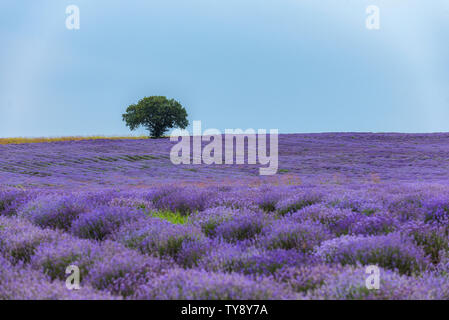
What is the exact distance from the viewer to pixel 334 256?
11.2ft

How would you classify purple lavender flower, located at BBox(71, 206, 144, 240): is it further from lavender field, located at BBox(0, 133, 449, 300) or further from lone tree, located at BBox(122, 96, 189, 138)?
lone tree, located at BBox(122, 96, 189, 138)

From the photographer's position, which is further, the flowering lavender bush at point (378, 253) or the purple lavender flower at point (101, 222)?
the purple lavender flower at point (101, 222)

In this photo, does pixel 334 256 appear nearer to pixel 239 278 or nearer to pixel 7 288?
pixel 239 278

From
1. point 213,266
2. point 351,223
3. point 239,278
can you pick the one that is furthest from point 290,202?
point 239,278

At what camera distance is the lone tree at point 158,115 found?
36.0 metres

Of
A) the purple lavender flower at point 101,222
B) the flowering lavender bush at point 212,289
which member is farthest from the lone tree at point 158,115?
the flowering lavender bush at point 212,289

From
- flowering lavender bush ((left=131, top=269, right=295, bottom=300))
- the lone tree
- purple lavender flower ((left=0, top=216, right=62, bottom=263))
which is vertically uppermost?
the lone tree

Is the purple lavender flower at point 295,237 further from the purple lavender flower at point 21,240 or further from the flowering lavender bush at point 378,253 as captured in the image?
the purple lavender flower at point 21,240

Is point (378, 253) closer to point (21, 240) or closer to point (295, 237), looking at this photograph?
point (295, 237)

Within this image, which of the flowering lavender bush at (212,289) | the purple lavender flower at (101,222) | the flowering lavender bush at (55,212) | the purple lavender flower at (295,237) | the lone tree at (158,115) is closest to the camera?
the flowering lavender bush at (212,289)

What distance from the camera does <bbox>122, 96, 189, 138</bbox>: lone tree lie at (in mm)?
36031

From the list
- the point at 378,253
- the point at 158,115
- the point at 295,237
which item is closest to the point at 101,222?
the point at 295,237

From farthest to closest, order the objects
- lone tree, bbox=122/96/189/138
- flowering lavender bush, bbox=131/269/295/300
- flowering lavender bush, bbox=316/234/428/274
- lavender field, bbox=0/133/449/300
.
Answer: lone tree, bbox=122/96/189/138
flowering lavender bush, bbox=316/234/428/274
lavender field, bbox=0/133/449/300
flowering lavender bush, bbox=131/269/295/300

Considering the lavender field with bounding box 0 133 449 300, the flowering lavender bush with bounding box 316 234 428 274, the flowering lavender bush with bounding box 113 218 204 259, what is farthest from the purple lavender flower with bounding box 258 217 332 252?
the flowering lavender bush with bounding box 113 218 204 259
